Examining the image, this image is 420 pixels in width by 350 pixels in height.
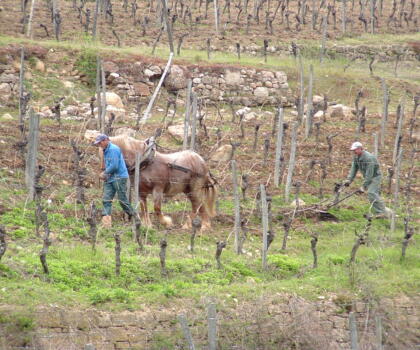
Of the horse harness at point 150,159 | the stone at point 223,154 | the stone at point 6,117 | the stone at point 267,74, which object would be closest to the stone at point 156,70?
the stone at point 267,74

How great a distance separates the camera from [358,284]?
1321 cm

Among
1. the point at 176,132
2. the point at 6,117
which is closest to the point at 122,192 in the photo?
the point at 176,132

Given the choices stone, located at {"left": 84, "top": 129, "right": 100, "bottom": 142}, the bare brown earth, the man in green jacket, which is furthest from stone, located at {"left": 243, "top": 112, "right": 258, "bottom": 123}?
the bare brown earth

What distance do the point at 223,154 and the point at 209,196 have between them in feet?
11.1

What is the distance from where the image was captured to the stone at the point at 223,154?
18.7 m

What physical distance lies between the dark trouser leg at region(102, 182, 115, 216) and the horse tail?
1874 millimetres

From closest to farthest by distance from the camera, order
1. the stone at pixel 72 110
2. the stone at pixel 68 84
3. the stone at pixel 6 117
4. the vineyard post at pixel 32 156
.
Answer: the vineyard post at pixel 32 156, the stone at pixel 6 117, the stone at pixel 72 110, the stone at pixel 68 84

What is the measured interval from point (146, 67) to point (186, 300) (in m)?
14.0

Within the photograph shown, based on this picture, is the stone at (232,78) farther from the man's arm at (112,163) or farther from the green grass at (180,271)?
the man's arm at (112,163)

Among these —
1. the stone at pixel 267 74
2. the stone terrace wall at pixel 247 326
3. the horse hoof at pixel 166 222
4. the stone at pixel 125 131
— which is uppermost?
the stone at pixel 267 74

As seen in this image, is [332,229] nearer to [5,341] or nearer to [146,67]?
[5,341]

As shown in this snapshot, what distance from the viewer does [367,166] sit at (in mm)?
16297

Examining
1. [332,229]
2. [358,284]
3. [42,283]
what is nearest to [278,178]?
[332,229]

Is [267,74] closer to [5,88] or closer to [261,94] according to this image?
[261,94]
